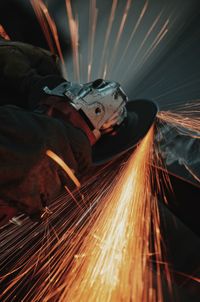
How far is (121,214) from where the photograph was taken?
1.92 metres

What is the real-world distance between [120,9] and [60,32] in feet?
2.16

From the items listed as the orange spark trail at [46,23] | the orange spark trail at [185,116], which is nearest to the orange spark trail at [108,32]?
the orange spark trail at [46,23]

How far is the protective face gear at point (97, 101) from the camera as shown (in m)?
1.47

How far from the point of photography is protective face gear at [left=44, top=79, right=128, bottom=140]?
4.84ft

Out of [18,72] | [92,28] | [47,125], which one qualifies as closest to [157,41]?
[92,28]

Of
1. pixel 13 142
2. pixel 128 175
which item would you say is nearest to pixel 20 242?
pixel 128 175

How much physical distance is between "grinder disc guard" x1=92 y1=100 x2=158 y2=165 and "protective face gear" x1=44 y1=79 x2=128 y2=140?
76 millimetres

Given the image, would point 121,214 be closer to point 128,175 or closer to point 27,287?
point 128,175

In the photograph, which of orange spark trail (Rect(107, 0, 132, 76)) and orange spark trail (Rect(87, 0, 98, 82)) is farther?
orange spark trail (Rect(87, 0, 98, 82))

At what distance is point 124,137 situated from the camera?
172 centimetres

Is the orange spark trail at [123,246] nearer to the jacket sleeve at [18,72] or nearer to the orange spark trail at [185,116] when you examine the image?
the orange spark trail at [185,116]

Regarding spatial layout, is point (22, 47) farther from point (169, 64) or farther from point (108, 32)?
point (108, 32)

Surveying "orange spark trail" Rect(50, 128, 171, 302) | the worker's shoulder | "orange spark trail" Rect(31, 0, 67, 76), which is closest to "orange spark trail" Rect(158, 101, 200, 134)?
"orange spark trail" Rect(50, 128, 171, 302)

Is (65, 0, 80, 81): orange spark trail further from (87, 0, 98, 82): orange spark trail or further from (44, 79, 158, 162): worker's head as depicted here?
(44, 79, 158, 162): worker's head
